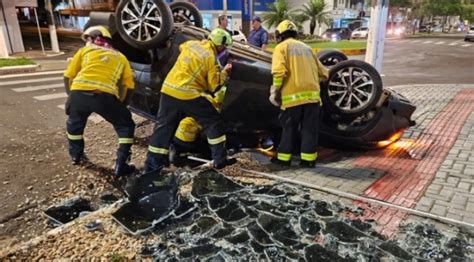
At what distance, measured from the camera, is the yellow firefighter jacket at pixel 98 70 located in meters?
3.88

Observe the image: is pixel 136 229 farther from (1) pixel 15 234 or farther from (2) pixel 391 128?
(2) pixel 391 128

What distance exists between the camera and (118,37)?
15.7 feet

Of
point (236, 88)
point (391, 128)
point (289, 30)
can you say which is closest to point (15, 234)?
point (236, 88)

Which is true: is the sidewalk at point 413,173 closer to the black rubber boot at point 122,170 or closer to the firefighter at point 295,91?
the firefighter at point 295,91

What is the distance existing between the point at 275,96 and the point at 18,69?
10.7 metres

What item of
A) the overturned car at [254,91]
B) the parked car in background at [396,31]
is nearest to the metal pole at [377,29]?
the overturned car at [254,91]

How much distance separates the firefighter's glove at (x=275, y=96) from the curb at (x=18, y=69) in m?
10.4

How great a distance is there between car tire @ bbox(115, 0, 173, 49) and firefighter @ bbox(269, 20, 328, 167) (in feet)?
4.11

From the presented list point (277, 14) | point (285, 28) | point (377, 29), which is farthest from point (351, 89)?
point (277, 14)

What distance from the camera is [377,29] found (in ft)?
21.5

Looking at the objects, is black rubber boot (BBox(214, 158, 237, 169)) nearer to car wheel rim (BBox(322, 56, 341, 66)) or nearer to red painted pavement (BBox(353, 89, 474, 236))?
red painted pavement (BBox(353, 89, 474, 236))

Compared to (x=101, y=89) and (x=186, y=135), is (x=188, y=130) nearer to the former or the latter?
(x=186, y=135)

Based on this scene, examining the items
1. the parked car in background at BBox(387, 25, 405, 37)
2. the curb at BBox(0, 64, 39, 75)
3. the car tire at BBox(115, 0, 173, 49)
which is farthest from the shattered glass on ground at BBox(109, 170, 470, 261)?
the parked car in background at BBox(387, 25, 405, 37)

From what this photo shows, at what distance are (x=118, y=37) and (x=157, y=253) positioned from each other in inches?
127
